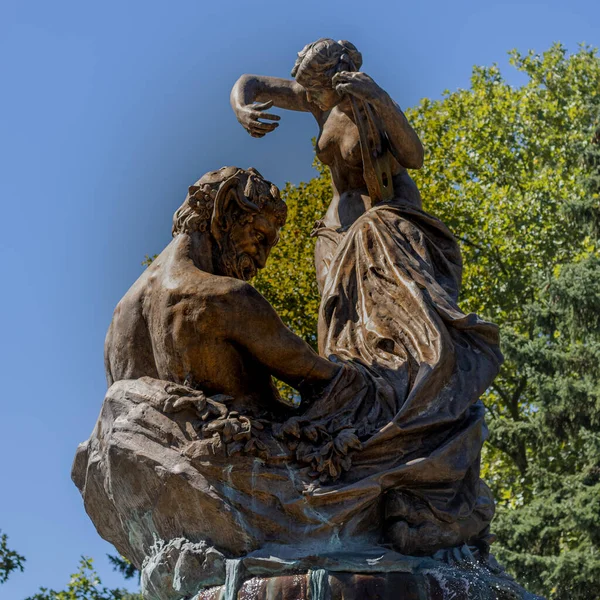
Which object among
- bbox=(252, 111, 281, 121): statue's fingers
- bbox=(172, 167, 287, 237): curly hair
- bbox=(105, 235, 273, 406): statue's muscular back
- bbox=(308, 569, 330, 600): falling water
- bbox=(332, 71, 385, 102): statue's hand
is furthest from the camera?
bbox=(252, 111, 281, 121): statue's fingers

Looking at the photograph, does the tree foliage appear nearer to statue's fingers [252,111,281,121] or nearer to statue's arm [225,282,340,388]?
statue's fingers [252,111,281,121]

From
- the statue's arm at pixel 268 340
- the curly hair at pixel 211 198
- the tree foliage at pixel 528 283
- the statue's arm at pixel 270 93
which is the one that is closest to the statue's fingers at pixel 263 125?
the statue's arm at pixel 270 93

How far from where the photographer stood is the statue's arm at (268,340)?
4.98 m

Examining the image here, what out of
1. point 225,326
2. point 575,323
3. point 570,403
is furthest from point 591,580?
point 225,326

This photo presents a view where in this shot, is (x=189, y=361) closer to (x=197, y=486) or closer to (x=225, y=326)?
(x=225, y=326)

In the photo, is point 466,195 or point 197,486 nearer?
point 197,486

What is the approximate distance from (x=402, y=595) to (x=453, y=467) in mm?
722

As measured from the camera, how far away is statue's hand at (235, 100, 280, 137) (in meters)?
6.30

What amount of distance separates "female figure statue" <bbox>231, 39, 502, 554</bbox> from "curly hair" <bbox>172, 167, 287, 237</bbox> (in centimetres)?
66

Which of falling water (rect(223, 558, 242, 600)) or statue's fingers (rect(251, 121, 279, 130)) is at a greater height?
statue's fingers (rect(251, 121, 279, 130))

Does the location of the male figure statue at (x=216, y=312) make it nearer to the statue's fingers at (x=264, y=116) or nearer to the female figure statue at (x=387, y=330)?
the female figure statue at (x=387, y=330)

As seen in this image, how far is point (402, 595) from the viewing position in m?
4.52

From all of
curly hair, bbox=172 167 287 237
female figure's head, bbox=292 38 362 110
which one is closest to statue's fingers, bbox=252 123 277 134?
female figure's head, bbox=292 38 362 110

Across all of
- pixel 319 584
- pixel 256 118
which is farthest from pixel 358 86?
pixel 319 584
